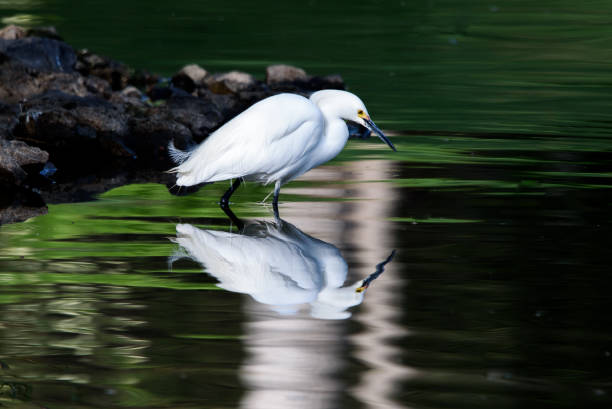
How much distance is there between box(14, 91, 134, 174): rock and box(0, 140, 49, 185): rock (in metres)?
0.91

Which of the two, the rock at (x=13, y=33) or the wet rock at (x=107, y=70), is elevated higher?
the rock at (x=13, y=33)

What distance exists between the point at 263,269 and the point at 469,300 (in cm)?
124

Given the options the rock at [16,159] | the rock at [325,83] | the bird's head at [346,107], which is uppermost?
the bird's head at [346,107]

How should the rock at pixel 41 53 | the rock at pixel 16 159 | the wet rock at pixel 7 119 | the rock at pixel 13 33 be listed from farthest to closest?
the rock at pixel 13 33
the rock at pixel 41 53
the wet rock at pixel 7 119
the rock at pixel 16 159

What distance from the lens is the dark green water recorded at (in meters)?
4.58

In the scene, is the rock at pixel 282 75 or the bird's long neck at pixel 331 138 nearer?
the bird's long neck at pixel 331 138

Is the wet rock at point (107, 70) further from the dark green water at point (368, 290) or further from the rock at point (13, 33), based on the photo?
the dark green water at point (368, 290)

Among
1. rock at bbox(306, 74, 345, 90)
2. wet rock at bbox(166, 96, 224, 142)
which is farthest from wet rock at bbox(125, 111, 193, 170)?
rock at bbox(306, 74, 345, 90)

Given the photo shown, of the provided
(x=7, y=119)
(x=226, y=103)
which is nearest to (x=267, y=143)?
(x=7, y=119)

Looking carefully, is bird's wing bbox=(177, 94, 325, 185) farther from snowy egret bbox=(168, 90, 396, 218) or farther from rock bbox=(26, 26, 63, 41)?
rock bbox=(26, 26, 63, 41)

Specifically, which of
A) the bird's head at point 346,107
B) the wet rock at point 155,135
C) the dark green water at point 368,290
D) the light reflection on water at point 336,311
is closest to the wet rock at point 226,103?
the wet rock at point 155,135

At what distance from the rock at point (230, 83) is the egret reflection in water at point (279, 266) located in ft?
25.4

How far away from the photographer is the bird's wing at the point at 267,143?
7980 millimetres

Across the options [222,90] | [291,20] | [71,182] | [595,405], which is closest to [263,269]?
[595,405]
